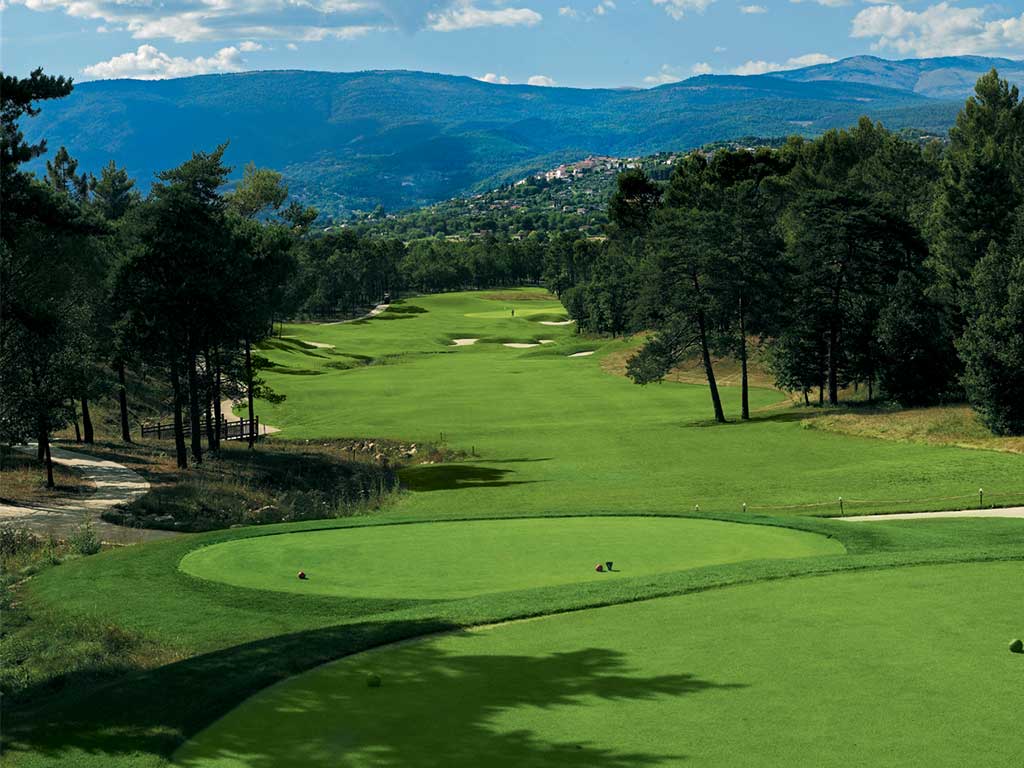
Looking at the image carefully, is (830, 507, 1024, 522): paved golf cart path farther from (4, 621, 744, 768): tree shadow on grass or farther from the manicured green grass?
(4, 621, 744, 768): tree shadow on grass

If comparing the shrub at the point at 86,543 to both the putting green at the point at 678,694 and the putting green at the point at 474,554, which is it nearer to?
the putting green at the point at 474,554

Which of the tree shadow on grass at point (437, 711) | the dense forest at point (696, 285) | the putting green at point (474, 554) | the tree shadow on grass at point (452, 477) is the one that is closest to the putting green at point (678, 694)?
the tree shadow on grass at point (437, 711)

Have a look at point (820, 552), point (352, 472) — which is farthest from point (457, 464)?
point (820, 552)

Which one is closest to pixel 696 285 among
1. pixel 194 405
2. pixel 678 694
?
pixel 194 405

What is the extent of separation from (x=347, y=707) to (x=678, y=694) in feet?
10.9

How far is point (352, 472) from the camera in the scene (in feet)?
151

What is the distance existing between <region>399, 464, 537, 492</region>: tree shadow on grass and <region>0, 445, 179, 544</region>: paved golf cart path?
35.1 feet

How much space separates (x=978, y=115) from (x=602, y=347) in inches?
1566

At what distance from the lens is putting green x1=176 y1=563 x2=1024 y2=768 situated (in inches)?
355

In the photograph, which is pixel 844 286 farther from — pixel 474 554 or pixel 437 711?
pixel 437 711

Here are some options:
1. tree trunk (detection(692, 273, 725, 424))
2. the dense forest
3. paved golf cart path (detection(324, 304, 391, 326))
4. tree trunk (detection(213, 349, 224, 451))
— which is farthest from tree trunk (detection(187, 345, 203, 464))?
paved golf cart path (detection(324, 304, 391, 326))

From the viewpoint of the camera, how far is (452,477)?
144 ft

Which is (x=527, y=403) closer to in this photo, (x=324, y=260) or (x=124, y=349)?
(x=124, y=349)

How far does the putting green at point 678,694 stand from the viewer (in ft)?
29.6
